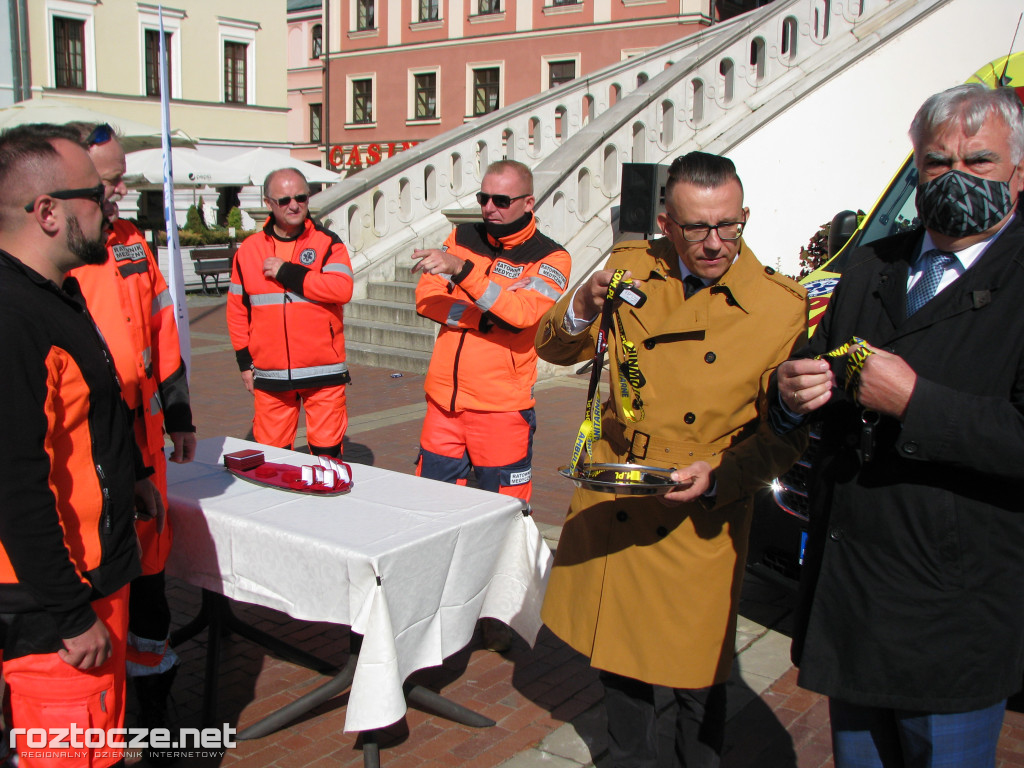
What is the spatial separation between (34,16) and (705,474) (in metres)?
36.9

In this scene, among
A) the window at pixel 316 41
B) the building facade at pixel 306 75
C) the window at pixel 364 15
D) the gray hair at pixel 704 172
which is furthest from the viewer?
the window at pixel 316 41

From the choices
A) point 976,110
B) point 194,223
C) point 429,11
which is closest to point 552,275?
point 976,110

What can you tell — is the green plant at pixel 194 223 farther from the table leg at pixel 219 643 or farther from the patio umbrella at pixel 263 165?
the table leg at pixel 219 643

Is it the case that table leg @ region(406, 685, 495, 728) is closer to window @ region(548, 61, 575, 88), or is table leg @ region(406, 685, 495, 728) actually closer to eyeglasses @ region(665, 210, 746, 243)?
eyeglasses @ region(665, 210, 746, 243)

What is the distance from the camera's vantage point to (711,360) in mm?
2723

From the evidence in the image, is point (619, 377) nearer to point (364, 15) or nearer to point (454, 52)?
point (454, 52)

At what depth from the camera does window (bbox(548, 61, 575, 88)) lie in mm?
36562

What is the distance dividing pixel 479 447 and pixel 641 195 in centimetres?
701

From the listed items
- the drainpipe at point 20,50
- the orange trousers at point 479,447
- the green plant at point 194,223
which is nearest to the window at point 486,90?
the drainpipe at point 20,50

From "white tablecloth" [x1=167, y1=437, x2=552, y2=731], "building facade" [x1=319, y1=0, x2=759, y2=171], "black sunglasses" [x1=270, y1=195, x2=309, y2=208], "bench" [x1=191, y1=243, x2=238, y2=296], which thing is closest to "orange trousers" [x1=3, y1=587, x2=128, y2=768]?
"white tablecloth" [x1=167, y1=437, x2=552, y2=731]

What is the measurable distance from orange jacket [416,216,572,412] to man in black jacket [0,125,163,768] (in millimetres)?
2000

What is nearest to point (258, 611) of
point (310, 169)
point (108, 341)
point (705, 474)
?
point (108, 341)

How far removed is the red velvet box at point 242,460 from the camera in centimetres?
391

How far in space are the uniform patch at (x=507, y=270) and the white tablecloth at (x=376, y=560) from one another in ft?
3.59
